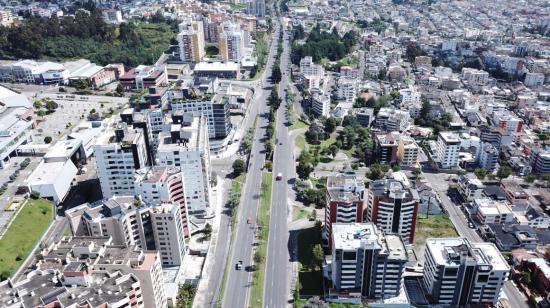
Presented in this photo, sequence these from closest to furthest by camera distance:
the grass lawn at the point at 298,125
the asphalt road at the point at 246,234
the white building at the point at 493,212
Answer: the asphalt road at the point at 246,234
the white building at the point at 493,212
the grass lawn at the point at 298,125

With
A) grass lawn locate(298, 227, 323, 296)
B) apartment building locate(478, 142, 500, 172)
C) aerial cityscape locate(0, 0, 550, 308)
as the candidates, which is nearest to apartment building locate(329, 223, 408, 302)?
aerial cityscape locate(0, 0, 550, 308)

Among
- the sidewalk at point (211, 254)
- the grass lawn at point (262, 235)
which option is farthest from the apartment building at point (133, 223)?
the grass lawn at point (262, 235)

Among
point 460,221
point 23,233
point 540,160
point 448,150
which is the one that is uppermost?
point 448,150

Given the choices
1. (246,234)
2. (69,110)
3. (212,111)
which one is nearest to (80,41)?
(69,110)

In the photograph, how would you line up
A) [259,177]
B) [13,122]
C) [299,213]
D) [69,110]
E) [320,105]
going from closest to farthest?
[299,213] < [259,177] < [13,122] < [69,110] < [320,105]

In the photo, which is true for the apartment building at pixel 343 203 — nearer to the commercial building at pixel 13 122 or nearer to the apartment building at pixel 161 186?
the apartment building at pixel 161 186

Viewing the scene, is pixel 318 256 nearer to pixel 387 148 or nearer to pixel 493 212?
pixel 493 212
